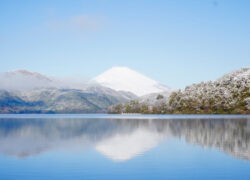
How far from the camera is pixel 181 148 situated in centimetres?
5431

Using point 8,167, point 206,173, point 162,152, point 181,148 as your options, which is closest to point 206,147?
point 181,148

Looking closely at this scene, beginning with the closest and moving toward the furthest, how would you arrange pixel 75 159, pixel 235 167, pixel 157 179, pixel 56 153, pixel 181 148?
pixel 157 179, pixel 235 167, pixel 75 159, pixel 56 153, pixel 181 148

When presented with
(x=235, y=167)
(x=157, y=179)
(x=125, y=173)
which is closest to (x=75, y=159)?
(x=125, y=173)

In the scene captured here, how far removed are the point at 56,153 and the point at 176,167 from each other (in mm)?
19487

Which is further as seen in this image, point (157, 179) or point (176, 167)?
point (176, 167)

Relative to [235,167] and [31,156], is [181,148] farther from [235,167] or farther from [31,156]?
[31,156]

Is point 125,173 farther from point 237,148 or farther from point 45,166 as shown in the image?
point 237,148

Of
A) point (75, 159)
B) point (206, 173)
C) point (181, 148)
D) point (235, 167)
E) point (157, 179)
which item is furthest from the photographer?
point (181, 148)

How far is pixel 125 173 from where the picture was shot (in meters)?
34.1

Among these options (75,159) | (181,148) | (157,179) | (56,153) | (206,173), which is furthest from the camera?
(181,148)

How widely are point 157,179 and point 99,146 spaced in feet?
90.2

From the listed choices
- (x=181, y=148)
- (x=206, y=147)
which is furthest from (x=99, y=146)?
(x=206, y=147)

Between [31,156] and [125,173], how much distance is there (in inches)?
697

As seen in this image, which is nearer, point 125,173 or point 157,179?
point 157,179
